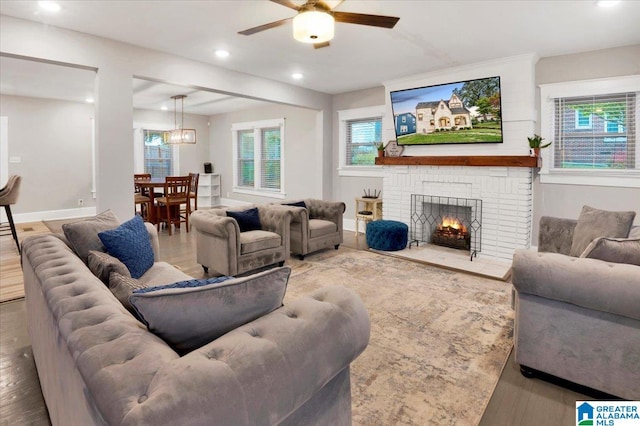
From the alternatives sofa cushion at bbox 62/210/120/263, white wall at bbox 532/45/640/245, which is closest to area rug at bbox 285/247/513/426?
white wall at bbox 532/45/640/245

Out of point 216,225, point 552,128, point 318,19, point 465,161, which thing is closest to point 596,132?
point 552,128

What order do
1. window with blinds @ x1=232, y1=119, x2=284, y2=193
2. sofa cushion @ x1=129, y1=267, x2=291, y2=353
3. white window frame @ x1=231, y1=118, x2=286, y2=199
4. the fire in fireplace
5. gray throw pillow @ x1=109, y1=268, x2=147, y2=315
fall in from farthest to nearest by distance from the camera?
window with blinds @ x1=232, y1=119, x2=284, y2=193
white window frame @ x1=231, y1=118, x2=286, y2=199
the fire in fireplace
gray throw pillow @ x1=109, y1=268, x2=147, y2=315
sofa cushion @ x1=129, y1=267, x2=291, y2=353

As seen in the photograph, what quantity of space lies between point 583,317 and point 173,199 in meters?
6.27

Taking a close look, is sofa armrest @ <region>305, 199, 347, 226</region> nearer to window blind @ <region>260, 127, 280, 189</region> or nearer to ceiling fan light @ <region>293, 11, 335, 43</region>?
ceiling fan light @ <region>293, 11, 335, 43</region>

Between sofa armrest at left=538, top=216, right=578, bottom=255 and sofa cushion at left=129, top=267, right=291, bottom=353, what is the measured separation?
9.17 feet

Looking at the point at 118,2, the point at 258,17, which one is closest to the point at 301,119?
the point at 258,17

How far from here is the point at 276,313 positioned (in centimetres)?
123

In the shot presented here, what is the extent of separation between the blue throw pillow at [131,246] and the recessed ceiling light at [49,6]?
2.16 metres

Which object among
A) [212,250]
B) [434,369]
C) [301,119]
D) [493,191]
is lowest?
[434,369]

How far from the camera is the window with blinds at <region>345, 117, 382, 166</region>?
6.61 metres

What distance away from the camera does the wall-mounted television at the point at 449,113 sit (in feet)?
15.8

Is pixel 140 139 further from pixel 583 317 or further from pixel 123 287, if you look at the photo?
pixel 583 317

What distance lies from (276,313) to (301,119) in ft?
22.6

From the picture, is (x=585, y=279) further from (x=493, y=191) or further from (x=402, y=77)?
(x=402, y=77)
